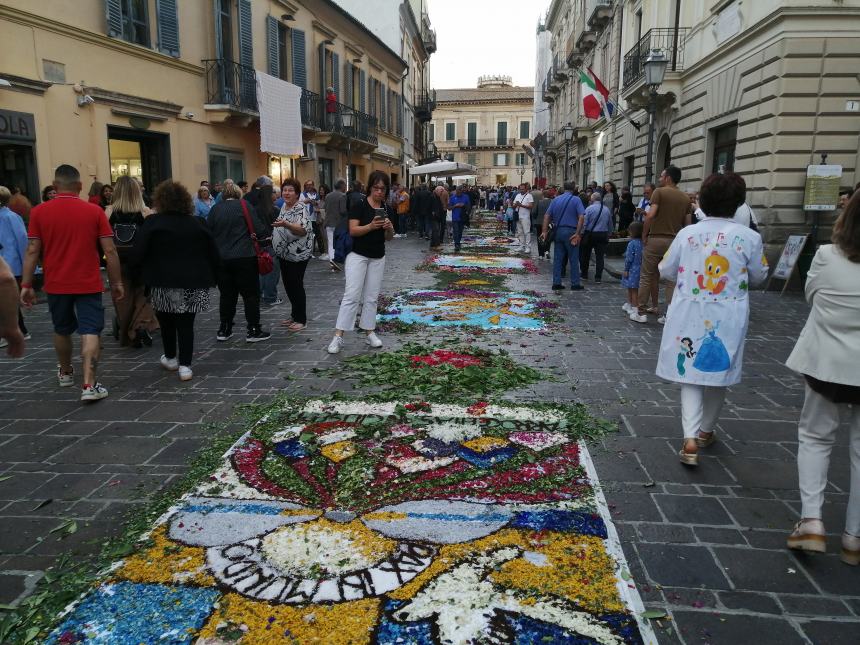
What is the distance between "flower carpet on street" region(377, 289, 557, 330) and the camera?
8.73 metres

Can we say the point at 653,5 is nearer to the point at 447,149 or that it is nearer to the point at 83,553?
the point at 83,553

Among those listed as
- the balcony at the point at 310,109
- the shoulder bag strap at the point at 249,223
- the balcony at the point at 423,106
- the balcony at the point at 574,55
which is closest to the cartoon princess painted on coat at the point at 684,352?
the shoulder bag strap at the point at 249,223

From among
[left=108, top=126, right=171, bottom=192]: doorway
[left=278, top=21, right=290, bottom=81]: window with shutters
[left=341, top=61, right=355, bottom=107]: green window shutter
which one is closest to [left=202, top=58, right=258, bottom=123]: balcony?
[left=108, top=126, right=171, bottom=192]: doorway

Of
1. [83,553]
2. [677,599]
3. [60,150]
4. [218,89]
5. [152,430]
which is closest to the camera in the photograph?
[677,599]

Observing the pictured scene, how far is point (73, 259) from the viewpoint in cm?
546

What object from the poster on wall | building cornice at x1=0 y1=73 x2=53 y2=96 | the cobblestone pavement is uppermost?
building cornice at x1=0 y1=73 x2=53 y2=96

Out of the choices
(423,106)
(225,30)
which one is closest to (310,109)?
(225,30)

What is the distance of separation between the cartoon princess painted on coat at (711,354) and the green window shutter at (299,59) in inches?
812

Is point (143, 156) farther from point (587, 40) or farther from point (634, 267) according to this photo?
point (587, 40)

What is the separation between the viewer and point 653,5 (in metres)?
20.1

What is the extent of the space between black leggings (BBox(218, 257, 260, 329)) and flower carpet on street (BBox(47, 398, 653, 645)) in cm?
329

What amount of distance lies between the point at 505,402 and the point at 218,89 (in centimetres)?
1482

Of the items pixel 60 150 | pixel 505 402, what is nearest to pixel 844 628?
pixel 505 402

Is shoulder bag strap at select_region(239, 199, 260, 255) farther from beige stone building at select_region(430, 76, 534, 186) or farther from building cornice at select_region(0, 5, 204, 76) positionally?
beige stone building at select_region(430, 76, 534, 186)
